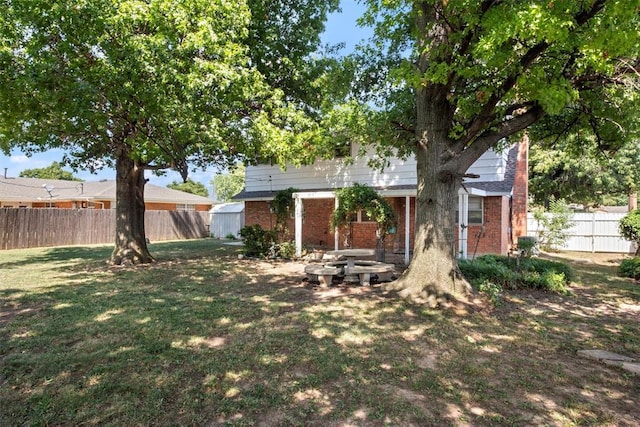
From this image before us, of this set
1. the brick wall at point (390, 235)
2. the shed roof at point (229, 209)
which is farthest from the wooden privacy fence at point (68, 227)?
the brick wall at point (390, 235)

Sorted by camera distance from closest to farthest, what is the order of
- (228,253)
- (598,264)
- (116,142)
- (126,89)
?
(126,89)
(116,142)
(598,264)
(228,253)

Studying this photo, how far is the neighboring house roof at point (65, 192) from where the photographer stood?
24.5m

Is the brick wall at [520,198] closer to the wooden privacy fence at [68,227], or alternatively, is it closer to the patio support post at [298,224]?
the patio support post at [298,224]

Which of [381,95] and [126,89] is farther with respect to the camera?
[381,95]

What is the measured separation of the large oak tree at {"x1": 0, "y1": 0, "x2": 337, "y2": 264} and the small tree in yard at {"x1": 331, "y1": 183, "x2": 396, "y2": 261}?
6.92 ft

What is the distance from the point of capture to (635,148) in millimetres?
21828

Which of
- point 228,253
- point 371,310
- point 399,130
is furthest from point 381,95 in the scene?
point 228,253

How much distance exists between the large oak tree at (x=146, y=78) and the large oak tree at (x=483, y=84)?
3.27m

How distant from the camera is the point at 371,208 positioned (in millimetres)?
11125

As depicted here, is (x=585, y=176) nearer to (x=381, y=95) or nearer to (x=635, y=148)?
(x=635, y=148)

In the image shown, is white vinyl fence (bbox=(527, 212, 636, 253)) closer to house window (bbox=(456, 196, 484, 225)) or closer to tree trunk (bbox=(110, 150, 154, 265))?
house window (bbox=(456, 196, 484, 225))

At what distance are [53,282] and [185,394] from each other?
23.7 feet

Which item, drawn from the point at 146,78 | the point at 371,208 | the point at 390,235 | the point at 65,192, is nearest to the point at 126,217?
the point at 146,78

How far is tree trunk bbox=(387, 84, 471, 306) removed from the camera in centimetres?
690
